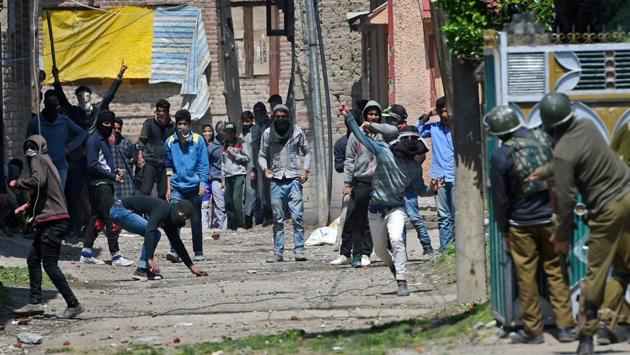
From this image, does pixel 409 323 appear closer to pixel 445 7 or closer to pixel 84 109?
pixel 445 7

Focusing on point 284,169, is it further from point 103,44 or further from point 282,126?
point 103,44

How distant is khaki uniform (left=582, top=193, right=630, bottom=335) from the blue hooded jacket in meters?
9.14

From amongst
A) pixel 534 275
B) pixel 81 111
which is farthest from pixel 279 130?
pixel 534 275

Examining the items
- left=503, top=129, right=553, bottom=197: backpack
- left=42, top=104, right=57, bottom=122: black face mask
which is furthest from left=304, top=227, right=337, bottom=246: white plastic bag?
left=503, top=129, right=553, bottom=197: backpack

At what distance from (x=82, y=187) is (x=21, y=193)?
83 centimetres

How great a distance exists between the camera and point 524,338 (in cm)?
1063

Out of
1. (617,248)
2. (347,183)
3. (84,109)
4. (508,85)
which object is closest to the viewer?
(617,248)

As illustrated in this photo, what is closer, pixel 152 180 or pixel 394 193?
pixel 394 193

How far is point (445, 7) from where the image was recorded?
12.8 meters

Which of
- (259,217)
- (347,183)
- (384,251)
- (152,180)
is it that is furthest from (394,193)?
(259,217)

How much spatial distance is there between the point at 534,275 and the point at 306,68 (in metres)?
16.5

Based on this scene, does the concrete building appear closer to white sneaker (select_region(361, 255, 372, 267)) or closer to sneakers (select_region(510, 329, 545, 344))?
white sneaker (select_region(361, 255, 372, 267))

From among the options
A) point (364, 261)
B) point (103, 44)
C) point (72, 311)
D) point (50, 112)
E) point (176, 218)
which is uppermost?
point (103, 44)

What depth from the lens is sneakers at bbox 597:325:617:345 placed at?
10.3 m
